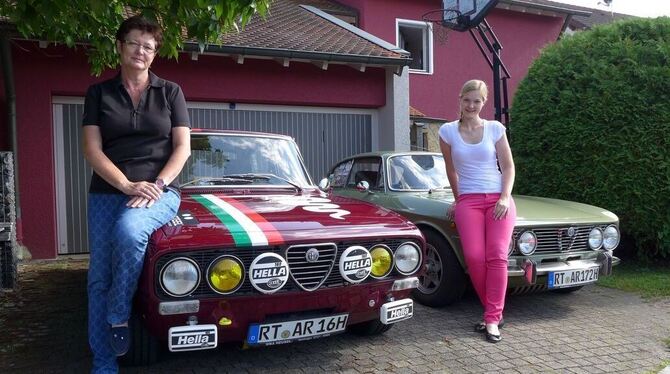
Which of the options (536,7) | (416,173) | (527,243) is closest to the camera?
(527,243)

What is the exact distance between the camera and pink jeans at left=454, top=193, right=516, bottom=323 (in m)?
4.16

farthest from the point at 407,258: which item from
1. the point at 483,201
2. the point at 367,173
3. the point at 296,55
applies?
the point at 296,55

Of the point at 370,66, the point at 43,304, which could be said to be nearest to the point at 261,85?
the point at 370,66

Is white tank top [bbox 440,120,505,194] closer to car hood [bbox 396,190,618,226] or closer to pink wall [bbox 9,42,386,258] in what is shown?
car hood [bbox 396,190,618,226]

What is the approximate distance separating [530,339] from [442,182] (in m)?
2.06

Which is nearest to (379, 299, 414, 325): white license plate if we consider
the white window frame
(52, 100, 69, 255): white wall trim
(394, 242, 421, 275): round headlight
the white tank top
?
(394, 242, 421, 275): round headlight

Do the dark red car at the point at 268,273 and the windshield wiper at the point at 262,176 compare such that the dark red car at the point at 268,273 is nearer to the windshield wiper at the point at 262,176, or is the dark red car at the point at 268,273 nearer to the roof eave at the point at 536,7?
the windshield wiper at the point at 262,176

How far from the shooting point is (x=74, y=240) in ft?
26.1

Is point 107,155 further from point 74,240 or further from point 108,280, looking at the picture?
point 74,240

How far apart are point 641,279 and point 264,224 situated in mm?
4915

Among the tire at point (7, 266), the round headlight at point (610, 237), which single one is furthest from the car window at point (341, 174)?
the tire at point (7, 266)

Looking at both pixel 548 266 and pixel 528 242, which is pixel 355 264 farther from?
pixel 548 266

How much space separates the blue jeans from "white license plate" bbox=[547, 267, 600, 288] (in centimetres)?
308

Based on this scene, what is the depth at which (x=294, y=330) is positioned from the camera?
322 centimetres
